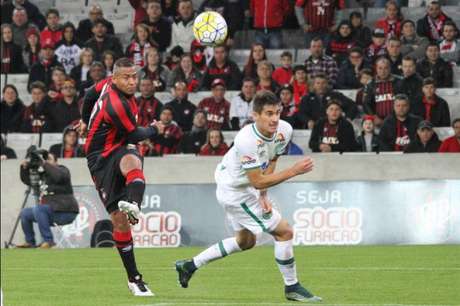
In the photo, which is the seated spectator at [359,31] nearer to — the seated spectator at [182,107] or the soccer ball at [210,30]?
the seated spectator at [182,107]

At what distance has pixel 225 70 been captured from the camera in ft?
74.5

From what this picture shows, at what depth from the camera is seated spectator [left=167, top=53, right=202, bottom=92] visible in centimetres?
2284

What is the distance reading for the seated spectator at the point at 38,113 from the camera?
22969 millimetres

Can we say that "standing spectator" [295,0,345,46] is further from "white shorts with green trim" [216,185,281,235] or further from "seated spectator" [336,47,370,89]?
"white shorts with green trim" [216,185,281,235]

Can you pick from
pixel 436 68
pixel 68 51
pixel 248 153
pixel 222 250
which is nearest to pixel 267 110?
pixel 248 153

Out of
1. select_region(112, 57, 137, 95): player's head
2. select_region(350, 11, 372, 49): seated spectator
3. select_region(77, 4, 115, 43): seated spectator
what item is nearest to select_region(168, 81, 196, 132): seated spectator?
select_region(350, 11, 372, 49): seated spectator

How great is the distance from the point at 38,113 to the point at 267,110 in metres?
13.5

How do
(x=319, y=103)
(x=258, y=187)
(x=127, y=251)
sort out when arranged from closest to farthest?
(x=258, y=187), (x=127, y=251), (x=319, y=103)

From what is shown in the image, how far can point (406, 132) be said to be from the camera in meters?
19.8

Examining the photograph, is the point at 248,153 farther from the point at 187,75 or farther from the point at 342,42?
the point at 187,75

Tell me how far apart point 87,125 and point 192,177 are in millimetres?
8213

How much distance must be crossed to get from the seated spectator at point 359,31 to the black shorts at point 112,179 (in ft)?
37.5

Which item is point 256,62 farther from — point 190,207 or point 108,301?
point 108,301

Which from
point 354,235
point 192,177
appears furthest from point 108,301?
point 192,177
